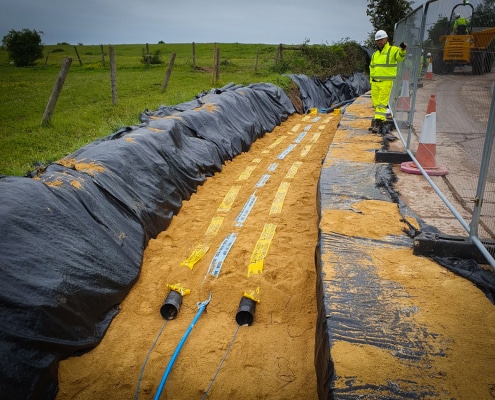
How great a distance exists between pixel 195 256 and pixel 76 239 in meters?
1.32

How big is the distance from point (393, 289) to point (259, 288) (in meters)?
1.30

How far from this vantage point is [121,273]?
3.47 meters

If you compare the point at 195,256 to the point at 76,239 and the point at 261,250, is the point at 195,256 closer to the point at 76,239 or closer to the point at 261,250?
the point at 261,250

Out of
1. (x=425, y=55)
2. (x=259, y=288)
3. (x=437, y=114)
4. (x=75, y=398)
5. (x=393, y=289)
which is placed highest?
(x=425, y=55)

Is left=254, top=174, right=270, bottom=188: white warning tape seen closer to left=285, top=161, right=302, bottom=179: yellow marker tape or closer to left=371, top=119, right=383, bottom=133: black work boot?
left=285, top=161, right=302, bottom=179: yellow marker tape

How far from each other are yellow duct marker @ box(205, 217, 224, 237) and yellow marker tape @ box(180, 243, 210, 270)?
0.92 feet

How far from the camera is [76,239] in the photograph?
3186mm

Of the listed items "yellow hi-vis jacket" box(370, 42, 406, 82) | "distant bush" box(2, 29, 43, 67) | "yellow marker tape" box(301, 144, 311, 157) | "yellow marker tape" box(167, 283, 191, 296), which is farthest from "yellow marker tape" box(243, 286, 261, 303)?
"distant bush" box(2, 29, 43, 67)

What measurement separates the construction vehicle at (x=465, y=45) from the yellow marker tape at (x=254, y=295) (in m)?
2.78

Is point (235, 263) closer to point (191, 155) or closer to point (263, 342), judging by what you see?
point (263, 342)

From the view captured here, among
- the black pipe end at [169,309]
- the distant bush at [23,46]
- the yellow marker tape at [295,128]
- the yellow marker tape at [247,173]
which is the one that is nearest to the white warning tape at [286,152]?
the yellow marker tape at [247,173]

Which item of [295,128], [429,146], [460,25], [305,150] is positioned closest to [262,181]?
[305,150]

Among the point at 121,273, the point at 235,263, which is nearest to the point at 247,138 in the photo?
the point at 235,263

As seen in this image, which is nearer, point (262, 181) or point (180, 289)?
point (180, 289)
